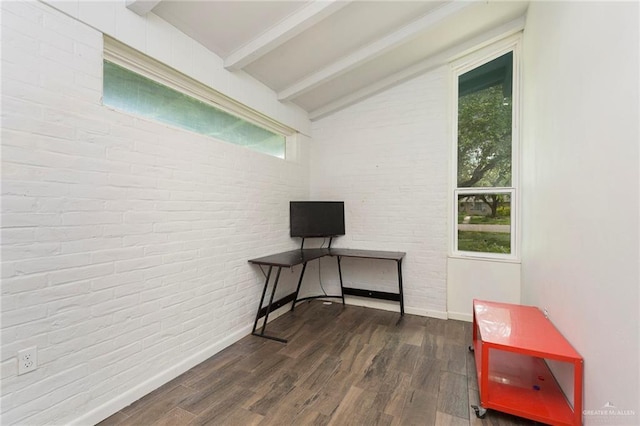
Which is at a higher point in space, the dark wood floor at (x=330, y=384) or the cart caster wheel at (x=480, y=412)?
the cart caster wheel at (x=480, y=412)

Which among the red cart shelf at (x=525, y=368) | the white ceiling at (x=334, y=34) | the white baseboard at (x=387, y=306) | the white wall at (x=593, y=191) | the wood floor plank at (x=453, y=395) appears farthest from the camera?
the white baseboard at (x=387, y=306)

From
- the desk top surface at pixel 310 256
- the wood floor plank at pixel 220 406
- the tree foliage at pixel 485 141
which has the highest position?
the tree foliage at pixel 485 141

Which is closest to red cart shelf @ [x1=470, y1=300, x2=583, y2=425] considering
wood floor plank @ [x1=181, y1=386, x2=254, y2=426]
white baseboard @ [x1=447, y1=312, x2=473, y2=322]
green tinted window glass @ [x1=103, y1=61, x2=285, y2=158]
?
white baseboard @ [x1=447, y1=312, x2=473, y2=322]

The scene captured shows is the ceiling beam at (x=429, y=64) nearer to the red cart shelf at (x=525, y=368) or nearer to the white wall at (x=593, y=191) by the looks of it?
the white wall at (x=593, y=191)

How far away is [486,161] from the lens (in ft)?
10.4

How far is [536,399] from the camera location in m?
1.66

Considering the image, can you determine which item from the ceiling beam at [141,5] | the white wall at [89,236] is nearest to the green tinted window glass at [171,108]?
the white wall at [89,236]

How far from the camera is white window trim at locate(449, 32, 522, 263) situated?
298 centimetres

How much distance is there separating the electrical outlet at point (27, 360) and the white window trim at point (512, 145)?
357cm

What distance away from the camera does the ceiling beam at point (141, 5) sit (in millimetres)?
1697

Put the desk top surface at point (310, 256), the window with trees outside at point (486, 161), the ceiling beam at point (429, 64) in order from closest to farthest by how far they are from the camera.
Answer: the desk top surface at point (310, 256), the ceiling beam at point (429, 64), the window with trees outside at point (486, 161)

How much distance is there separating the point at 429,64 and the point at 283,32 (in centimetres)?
191

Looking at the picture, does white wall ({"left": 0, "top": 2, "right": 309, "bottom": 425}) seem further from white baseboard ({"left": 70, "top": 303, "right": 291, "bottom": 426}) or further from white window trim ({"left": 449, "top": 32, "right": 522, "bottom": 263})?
white window trim ({"left": 449, "top": 32, "right": 522, "bottom": 263})

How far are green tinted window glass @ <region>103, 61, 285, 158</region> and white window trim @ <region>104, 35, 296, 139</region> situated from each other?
35 millimetres
